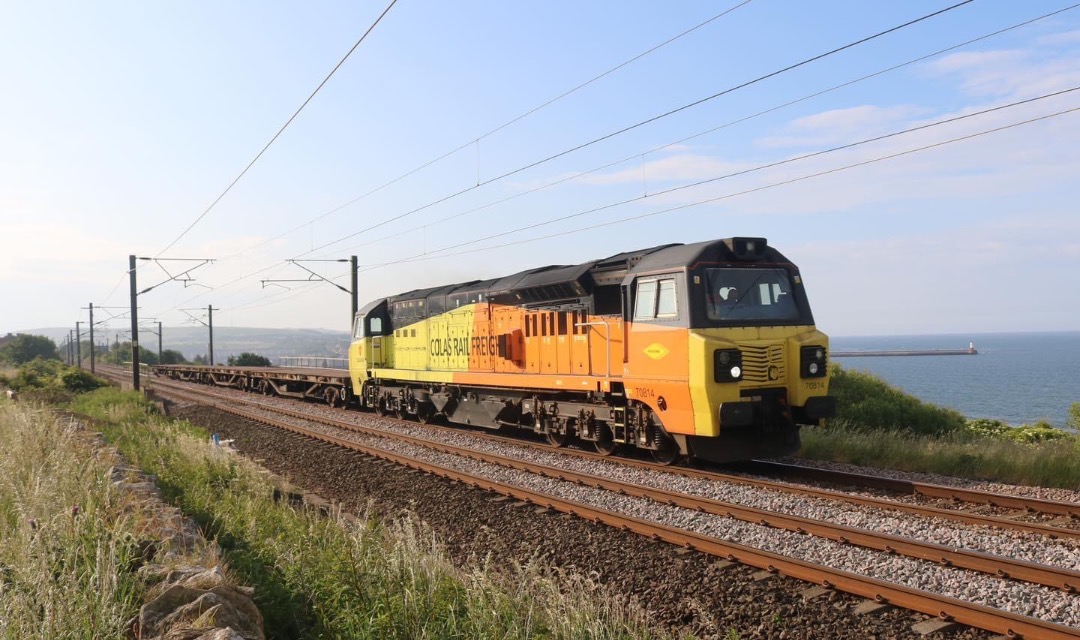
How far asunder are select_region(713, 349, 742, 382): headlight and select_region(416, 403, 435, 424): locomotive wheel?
35.3ft

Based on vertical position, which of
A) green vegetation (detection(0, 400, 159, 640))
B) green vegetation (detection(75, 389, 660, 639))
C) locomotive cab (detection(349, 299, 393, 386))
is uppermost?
locomotive cab (detection(349, 299, 393, 386))

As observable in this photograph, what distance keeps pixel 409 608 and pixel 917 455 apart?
363 inches

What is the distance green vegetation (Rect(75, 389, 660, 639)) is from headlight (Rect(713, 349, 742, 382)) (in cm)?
419

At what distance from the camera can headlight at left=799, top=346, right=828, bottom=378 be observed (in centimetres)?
1091

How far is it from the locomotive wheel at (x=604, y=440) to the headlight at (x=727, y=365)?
3.11m

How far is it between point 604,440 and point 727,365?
134 inches

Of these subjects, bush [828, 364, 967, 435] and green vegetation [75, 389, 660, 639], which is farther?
bush [828, 364, 967, 435]

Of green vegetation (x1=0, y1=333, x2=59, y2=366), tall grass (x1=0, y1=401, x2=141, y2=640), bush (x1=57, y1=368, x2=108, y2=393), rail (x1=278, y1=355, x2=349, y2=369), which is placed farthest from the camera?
green vegetation (x1=0, y1=333, x2=59, y2=366)

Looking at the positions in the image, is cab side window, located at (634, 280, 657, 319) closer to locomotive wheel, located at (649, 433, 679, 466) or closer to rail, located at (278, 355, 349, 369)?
locomotive wheel, located at (649, 433, 679, 466)

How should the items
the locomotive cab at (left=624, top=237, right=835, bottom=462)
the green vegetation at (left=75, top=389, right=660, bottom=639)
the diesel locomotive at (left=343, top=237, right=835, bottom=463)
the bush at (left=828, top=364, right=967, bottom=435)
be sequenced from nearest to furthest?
the green vegetation at (left=75, top=389, right=660, bottom=639) → the locomotive cab at (left=624, top=237, right=835, bottom=462) → the diesel locomotive at (left=343, top=237, right=835, bottom=463) → the bush at (left=828, top=364, right=967, bottom=435)

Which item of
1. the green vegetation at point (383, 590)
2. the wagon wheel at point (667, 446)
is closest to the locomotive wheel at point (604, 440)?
the wagon wheel at point (667, 446)

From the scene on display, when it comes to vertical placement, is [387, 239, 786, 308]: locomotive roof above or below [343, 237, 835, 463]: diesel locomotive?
above

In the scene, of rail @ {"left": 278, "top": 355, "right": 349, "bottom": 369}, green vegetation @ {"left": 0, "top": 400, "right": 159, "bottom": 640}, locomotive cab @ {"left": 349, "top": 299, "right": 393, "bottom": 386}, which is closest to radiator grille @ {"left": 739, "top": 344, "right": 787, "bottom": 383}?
green vegetation @ {"left": 0, "top": 400, "right": 159, "bottom": 640}

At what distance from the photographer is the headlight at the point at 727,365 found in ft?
33.6
